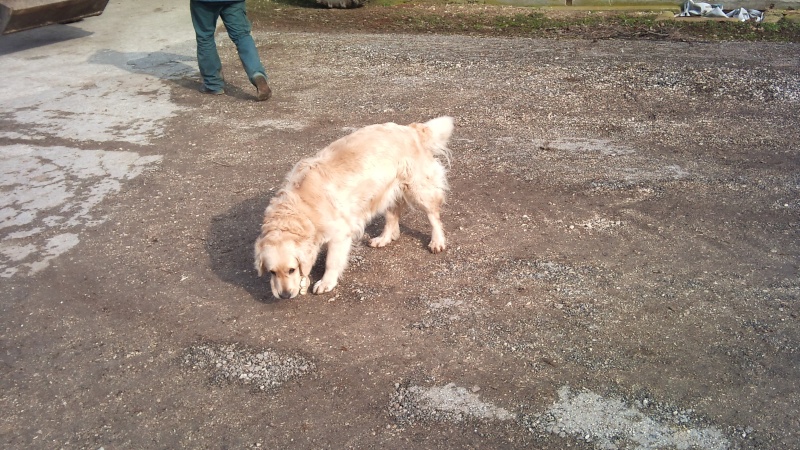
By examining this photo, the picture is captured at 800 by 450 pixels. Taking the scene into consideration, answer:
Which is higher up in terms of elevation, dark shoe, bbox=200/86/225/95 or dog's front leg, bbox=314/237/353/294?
dark shoe, bbox=200/86/225/95

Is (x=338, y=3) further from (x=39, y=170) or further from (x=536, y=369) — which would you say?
(x=536, y=369)

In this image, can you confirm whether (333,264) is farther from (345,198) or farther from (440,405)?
(440,405)

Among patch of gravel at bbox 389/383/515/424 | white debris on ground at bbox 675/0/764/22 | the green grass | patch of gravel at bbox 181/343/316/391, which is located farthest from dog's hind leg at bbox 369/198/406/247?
white debris on ground at bbox 675/0/764/22

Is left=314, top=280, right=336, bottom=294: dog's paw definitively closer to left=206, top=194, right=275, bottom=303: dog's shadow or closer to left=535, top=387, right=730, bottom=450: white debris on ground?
left=206, top=194, right=275, bottom=303: dog's shadow

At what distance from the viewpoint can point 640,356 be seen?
13.9 ft

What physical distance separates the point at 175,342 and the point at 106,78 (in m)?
6.47

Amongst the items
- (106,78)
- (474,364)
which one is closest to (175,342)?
(474,364)

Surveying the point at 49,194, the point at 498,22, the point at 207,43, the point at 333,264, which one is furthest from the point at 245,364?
the point at 498,22

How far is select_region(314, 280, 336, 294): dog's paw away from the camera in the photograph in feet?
16.7

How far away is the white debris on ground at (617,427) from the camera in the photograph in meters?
3.61

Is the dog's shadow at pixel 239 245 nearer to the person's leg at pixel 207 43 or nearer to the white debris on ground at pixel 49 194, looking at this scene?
the white debris on ground at pixel 49 194

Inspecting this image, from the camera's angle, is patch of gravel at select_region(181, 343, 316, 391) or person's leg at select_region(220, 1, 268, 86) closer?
patch of gravel at select_region(181, 343, 316, 391)

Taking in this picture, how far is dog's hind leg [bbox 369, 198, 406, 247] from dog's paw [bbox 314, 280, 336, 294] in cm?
73

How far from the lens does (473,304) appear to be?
4.84 metres
